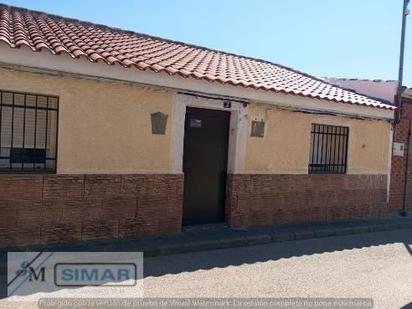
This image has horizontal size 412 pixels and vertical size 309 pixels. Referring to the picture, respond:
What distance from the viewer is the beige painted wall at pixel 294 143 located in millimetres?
9695

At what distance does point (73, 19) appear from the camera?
1170 cm

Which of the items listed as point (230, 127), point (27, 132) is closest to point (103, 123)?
point (27, 132)

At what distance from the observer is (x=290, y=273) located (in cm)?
685

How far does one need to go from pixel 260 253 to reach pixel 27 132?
3979 millimetres

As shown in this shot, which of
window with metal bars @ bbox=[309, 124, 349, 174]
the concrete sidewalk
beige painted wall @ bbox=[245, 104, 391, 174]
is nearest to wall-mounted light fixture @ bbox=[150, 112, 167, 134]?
the concrete sidewalk

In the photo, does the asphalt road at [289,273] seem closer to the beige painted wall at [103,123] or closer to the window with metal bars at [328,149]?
the beige painted wall at [103,123]

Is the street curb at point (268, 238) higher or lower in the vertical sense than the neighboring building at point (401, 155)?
lower

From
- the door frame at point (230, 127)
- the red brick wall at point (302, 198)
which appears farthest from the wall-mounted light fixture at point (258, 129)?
the red brick wall at point (302, 198)

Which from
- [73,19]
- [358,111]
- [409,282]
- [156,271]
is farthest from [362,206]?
[73,19]

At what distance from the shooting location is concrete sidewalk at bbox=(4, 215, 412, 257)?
7.18 m

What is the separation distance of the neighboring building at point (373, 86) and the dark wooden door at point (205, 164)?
603cm

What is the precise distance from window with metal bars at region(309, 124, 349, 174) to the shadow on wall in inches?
67.8

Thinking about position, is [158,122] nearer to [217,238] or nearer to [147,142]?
[147,142]

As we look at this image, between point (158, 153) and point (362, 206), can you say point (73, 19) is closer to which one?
point (158, 153)
